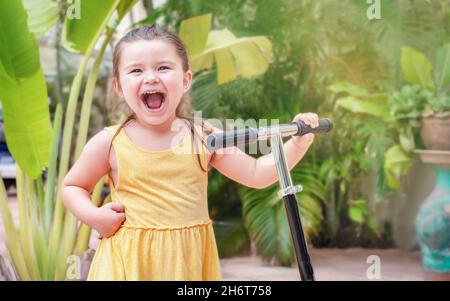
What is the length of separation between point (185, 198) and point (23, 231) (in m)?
A: 1.37

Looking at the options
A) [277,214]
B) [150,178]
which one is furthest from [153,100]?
[277,214]

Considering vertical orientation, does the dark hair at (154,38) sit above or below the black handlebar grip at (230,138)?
above

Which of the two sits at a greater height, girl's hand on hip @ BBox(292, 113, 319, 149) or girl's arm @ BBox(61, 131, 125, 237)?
girl's hand on hip @ BBox(292, 113, 319, 149)

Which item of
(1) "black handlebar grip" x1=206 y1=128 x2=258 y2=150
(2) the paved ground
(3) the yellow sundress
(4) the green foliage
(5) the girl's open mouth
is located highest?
(5) the girl's open mouth

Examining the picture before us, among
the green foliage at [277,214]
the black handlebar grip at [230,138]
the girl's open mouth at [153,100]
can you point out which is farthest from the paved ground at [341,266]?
the black handlebar grip at [230,138]

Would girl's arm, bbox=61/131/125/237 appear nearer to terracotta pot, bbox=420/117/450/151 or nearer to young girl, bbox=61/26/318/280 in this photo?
young girl, bbox=61/26/318/280

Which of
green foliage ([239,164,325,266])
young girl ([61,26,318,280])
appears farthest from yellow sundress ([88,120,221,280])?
green foliage ([239,164,325,266])

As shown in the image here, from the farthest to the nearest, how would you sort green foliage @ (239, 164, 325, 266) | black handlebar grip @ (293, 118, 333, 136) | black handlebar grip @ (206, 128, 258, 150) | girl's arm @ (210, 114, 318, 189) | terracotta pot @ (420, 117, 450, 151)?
green foliage @ (239, 164, 325, 266) < terracotta pot @ (420, 117, 450, 151) < girl's arm @ (210, 114, 318, 189) < black handlebar grip @ (293, 118, 333, 136) < black handlebar grip @ (206, 128, 258, 150)

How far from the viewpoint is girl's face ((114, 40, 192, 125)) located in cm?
131

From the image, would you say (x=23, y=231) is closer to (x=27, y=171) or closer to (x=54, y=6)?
(x=27, y=171)

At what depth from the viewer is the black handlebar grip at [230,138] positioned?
1.09m

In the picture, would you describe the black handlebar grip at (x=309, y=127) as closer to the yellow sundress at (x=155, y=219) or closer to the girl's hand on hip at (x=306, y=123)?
the girl's hand on hip at (x=306, y=123)

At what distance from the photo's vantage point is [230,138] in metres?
1.10
